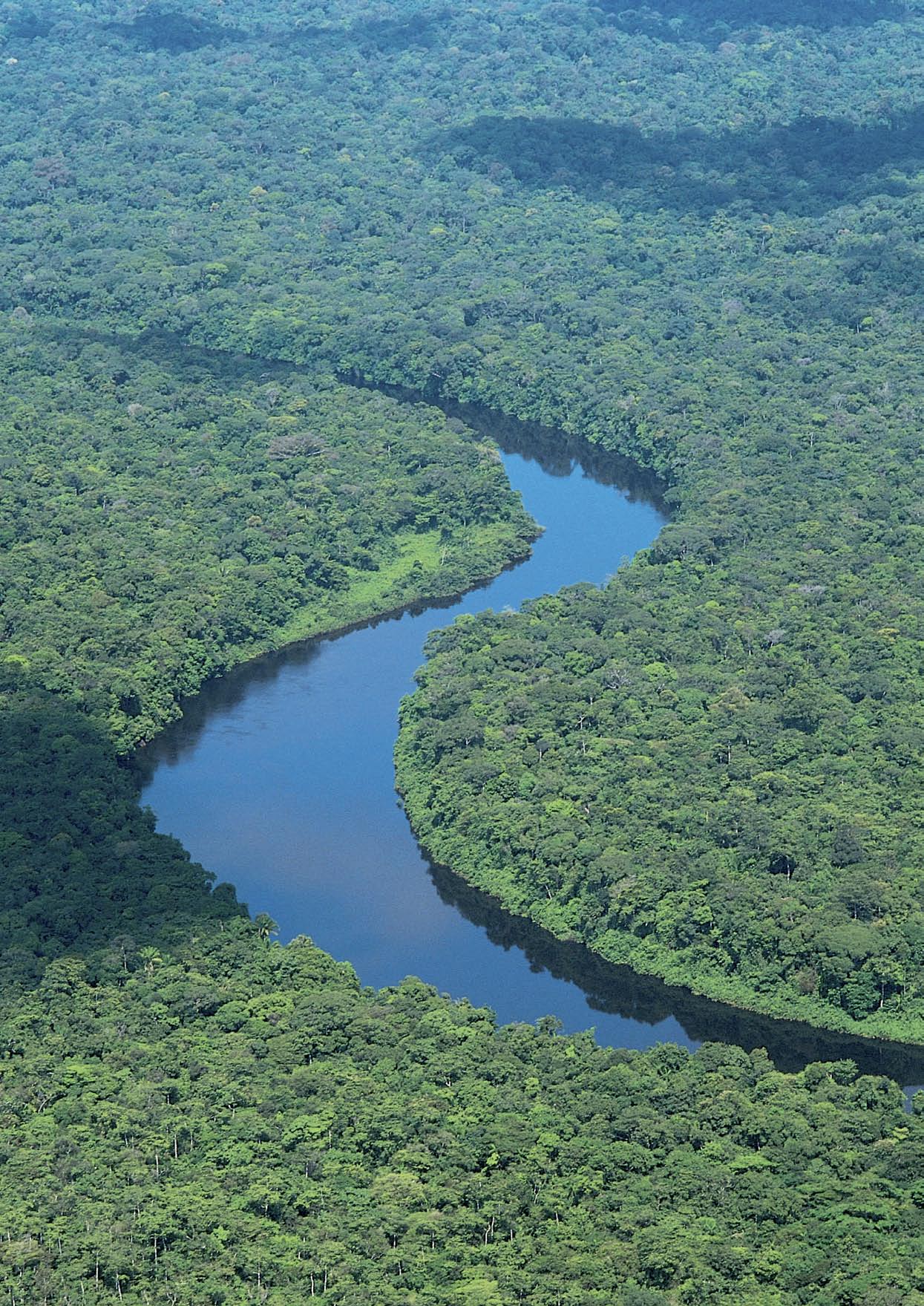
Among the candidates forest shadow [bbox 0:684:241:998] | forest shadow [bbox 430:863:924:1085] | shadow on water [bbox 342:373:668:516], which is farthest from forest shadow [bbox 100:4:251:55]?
forest shadow [bbox 430:863:924:1085]

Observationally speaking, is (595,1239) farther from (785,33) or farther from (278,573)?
(785,33)

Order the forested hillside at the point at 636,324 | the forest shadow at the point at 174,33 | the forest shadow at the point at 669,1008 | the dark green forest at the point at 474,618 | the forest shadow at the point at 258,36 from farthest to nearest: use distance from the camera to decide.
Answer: the forest shadow at the point at 174,33 → the forest shadow at the point at 258,36 → the forested hillside at the point at 636,324 → the forest shadow at the point at 669,1008 → the dark green forest at the point at 474,618

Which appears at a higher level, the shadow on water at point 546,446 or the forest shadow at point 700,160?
the forest shadow at point 700,160

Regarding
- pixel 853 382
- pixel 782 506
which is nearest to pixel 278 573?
pixel 782 506

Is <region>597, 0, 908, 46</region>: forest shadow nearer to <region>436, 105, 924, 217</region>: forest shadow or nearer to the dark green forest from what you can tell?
the dark green forest

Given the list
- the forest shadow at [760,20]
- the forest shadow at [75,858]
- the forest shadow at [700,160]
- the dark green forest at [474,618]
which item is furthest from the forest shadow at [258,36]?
the forest shadow at [75,858]

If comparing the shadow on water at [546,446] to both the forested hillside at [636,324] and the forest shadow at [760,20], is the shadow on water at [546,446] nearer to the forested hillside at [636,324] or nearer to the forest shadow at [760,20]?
the forested hillside at [636,324]
